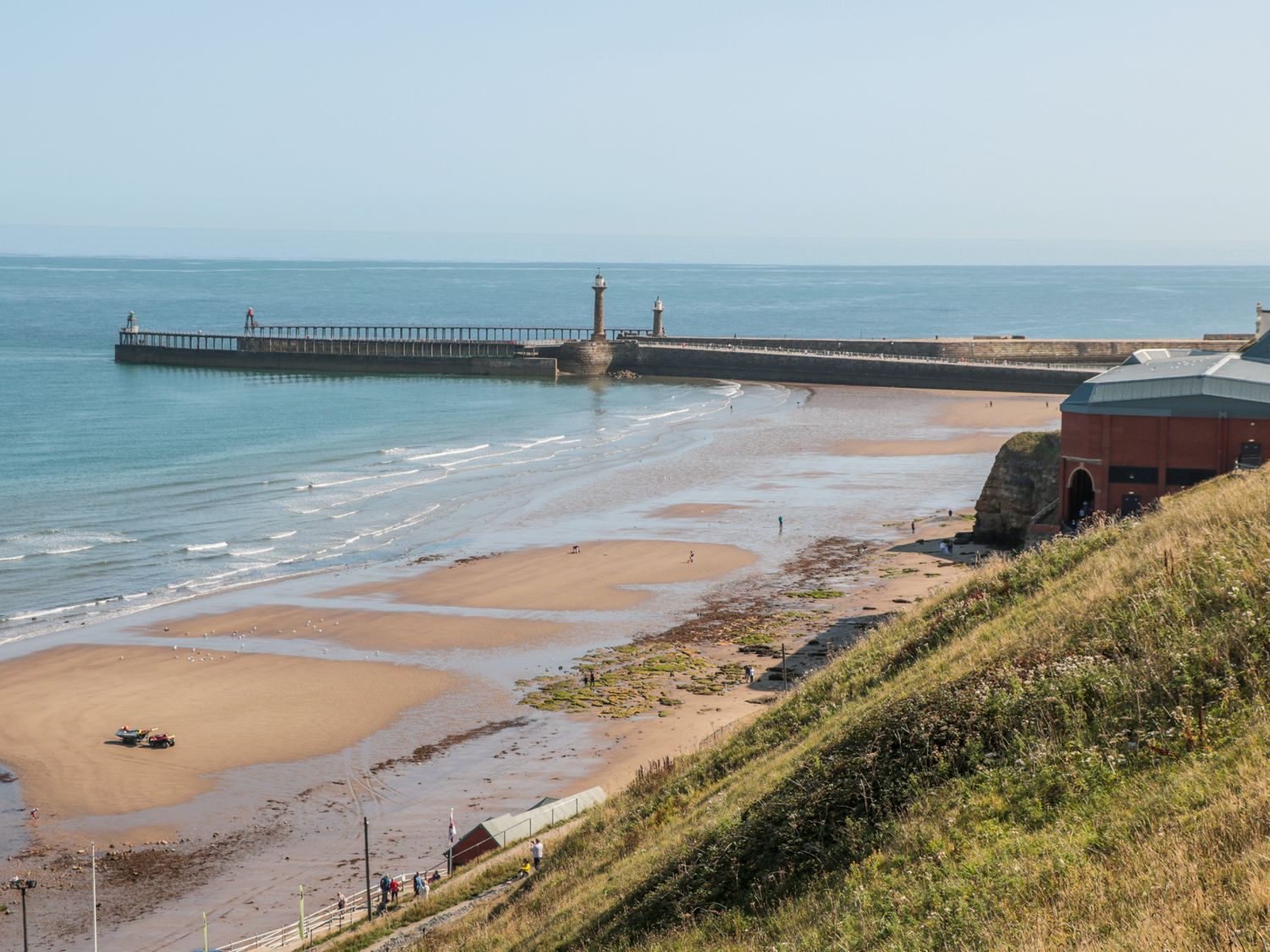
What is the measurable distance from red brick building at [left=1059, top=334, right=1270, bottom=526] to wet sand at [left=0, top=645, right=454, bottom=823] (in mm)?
16854

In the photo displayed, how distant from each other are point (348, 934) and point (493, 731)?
9605 mm

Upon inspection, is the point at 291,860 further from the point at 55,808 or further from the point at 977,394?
the point at 977,394

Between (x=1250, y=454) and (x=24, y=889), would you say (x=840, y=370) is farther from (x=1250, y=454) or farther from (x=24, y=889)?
(x=24, y=889)

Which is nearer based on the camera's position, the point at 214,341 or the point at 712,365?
the point at 712,365

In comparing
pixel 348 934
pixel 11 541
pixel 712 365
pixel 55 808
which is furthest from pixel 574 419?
pixel 348 934

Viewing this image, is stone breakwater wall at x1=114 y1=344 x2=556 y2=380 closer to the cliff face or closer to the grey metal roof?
the cliff face

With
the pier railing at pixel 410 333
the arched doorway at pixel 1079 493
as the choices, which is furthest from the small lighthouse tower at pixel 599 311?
the arched doorway at pixel 1079 493

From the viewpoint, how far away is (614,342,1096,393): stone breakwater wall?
87.0 m

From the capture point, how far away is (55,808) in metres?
23.8

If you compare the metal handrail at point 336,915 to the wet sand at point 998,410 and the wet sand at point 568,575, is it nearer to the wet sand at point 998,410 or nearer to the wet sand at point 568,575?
the wet sand at point 568,575

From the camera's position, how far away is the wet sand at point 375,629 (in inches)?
1336

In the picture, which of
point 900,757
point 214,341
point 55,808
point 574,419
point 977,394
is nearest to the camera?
point 900,757

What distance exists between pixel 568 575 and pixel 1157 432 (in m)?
17.4

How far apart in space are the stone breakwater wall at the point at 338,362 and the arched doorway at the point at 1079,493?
70.3 metres
